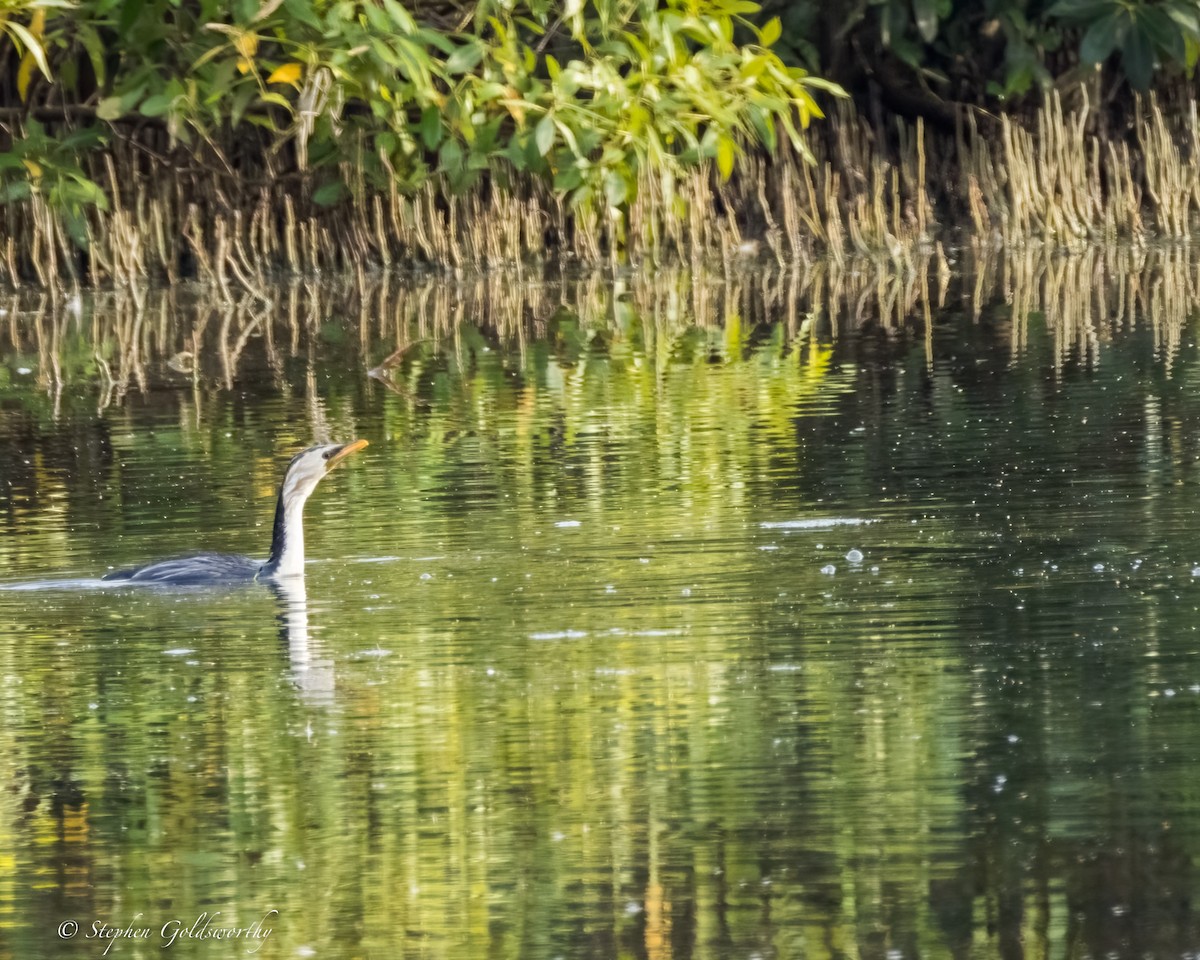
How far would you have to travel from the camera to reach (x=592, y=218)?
1903 cm

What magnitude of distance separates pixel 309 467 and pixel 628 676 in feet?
7.30

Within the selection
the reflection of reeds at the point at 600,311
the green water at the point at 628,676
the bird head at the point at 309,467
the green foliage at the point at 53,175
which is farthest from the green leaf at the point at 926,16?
the bird head at the point at 309,467

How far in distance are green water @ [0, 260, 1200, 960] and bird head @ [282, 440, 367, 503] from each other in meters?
0.26

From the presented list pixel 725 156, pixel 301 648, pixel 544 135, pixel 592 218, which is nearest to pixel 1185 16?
pixel 725 156

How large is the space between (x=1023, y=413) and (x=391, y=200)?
987 cm

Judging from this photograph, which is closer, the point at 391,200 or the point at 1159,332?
the point at 1159,332

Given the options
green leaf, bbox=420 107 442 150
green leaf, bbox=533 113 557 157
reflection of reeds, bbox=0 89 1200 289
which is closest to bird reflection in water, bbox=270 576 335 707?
green leaf, bbox=533 113 557 157

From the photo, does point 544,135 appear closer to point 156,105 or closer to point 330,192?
point 156,105

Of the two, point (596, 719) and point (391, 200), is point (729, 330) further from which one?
point (596, 719)

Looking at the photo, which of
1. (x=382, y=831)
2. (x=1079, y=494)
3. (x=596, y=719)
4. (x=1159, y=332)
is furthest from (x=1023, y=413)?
(x=382, y=831)

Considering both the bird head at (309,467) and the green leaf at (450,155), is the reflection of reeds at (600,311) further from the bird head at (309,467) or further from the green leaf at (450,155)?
the bird head at (309,467)

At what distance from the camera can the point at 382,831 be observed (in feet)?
16.4

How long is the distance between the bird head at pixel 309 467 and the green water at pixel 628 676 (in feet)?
0.85

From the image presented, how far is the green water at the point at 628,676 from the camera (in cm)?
456
